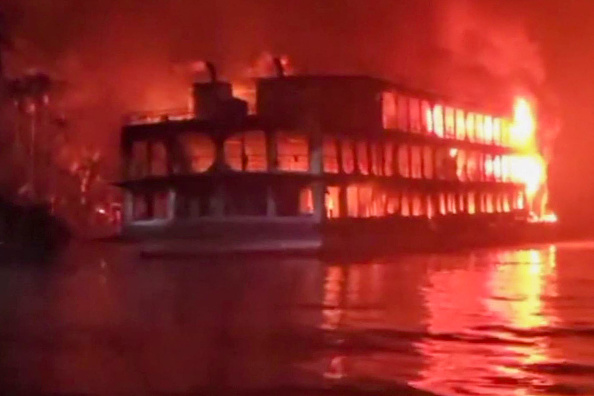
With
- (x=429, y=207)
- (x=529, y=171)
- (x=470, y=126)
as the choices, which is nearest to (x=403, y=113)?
(x=429, y=207)

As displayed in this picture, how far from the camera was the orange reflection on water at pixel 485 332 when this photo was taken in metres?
10.6

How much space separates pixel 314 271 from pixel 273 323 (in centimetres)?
1525

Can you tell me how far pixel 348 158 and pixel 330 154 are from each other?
1.54 metres

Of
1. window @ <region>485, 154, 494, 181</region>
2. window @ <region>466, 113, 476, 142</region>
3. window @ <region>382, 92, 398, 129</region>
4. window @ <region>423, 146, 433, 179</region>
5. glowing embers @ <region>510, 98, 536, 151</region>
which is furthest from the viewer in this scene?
glowing embers @ <region>510, 98, 536, 151</region>

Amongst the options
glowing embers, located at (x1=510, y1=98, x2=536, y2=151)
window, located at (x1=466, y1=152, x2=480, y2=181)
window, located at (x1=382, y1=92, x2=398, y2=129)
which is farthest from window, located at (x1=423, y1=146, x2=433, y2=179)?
glowing embers, located at (x1=510, y1=98, x2=536, y2=151)

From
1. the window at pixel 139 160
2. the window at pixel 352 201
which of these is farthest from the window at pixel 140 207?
the window at pixel 352 201

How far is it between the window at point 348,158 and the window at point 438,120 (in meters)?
10.9

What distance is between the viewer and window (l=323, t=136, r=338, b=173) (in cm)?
4481

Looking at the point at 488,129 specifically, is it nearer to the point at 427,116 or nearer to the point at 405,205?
the point at 427,116

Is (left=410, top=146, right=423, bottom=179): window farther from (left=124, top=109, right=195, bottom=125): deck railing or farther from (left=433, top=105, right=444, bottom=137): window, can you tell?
(left=124, top=109, right=195, bottom=125): deck railing

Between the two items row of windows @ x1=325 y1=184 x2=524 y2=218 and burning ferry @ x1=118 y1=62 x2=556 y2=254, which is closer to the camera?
burning ferry @ x1=118 y1=62 x2=556 y2=254

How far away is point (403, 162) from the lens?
5159 centimetres

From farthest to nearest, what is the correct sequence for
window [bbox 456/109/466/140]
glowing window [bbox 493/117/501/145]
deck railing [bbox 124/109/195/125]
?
glowing window [bbox 493/117/501/145] → window [bbox 456/109/466/140] → deck railing [bbox 124/109/195/125]

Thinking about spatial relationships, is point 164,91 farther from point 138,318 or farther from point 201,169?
point 138,318
